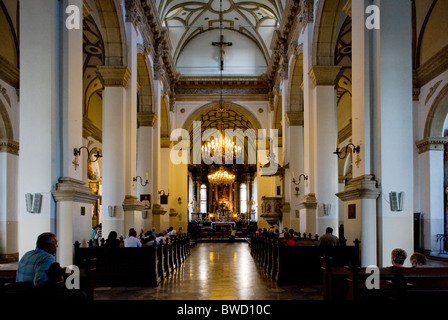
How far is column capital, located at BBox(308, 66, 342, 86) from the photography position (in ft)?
45.1

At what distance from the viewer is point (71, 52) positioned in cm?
943

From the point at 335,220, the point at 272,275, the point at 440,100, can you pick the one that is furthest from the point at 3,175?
the point at 440,100

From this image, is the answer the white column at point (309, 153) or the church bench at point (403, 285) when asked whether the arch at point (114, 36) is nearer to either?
the white column at point (309, 153)

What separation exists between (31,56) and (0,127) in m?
7.39

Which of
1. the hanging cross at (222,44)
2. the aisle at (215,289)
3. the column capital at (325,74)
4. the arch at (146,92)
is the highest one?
the hanging cross at (222,44)

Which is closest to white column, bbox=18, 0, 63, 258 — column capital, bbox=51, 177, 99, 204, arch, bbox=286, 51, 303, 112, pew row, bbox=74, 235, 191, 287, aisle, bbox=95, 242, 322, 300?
column capital, bbox=51, 177, 99, 204

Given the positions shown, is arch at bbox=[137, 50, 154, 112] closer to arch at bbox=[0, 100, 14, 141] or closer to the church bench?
arch at bbox=[0, 100, 14, 141]

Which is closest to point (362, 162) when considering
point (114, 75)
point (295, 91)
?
point (114, 75)

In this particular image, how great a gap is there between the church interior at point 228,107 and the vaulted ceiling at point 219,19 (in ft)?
0.31

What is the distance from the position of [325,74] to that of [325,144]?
6.87 ft

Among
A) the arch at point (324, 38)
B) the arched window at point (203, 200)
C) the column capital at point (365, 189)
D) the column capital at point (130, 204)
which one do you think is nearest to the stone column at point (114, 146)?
the column capital at point (130, 204)

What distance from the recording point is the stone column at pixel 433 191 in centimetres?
1536

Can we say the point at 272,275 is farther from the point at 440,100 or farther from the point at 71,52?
the point at 440,100

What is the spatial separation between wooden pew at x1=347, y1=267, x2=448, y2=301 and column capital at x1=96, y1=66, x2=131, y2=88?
10344 mm
